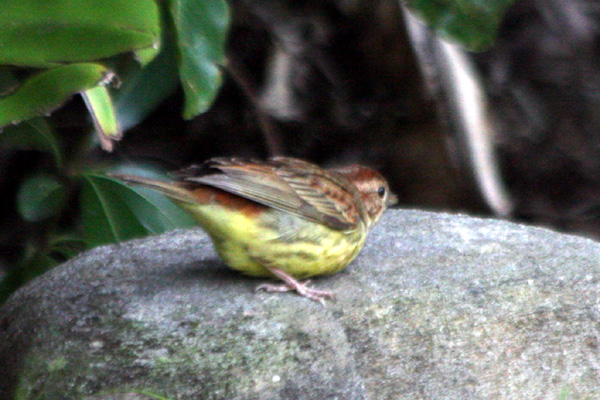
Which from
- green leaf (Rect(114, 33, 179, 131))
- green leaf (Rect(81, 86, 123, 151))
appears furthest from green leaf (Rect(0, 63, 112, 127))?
green leaf (Rect(114, 33, 179, 131))

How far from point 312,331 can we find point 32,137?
2.30m

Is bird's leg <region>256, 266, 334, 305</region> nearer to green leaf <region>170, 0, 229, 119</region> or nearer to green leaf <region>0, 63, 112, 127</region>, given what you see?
green leaf <region>170, 0, 229, 119</region>

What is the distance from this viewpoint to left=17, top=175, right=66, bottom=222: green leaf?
5.05 m

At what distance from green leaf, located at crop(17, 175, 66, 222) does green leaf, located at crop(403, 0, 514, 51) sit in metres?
2.13

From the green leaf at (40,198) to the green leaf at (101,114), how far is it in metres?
1.73

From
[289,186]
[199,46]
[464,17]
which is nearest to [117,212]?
[199,46]

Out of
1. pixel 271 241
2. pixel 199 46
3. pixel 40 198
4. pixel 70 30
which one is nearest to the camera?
pixel 70 30

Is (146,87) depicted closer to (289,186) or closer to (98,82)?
(289,186)

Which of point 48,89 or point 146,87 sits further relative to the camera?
point 146,87

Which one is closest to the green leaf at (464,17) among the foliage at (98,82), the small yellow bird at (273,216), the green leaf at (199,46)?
the foliage at (98,82)

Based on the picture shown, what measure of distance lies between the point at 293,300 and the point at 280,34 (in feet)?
11.9

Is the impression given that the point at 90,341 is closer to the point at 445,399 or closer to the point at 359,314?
the point at 359,314

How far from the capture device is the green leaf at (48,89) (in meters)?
2.98

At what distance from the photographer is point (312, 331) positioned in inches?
133
